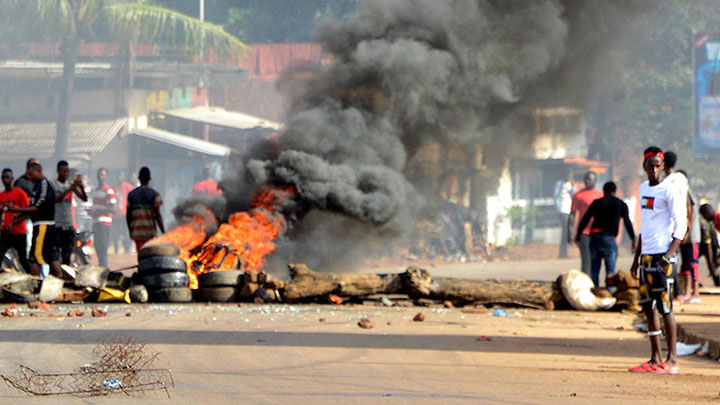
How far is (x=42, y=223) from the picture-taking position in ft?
42.5

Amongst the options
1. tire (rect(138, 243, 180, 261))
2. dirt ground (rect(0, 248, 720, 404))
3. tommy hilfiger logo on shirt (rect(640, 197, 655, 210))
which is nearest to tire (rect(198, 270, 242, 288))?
dirt ground (rect(0, 248, 720, 404))

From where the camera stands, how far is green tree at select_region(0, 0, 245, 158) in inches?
1198

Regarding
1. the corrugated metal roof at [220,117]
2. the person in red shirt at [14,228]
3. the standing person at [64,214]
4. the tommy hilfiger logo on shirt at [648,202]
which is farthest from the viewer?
the corrugated metal roof at [220,117]

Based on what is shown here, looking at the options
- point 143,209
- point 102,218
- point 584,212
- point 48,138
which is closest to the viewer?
point 143,209

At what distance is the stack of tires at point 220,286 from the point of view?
12.4 meters

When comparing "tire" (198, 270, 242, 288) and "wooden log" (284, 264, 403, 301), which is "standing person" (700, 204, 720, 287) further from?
"tire" (198, 270, 242, 288)

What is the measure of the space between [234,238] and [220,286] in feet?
5.47

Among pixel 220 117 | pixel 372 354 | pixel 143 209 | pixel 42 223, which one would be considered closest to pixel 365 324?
pixel 372 354

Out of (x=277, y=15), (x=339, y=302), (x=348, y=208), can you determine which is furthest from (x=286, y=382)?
(x=277, y=15)

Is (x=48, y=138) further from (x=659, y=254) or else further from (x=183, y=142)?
(x=659, y=254)

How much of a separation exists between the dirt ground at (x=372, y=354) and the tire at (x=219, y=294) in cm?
33

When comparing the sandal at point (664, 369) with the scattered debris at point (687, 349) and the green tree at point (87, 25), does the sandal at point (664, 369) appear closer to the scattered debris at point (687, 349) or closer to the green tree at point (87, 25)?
the scattered debris at point (687, 349)

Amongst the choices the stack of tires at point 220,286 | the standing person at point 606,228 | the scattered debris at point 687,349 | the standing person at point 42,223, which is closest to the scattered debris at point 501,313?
the standing person at point 606,228

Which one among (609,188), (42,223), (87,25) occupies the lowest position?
(42,223)
